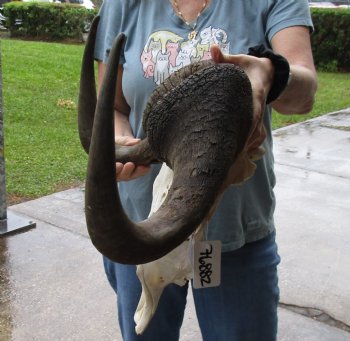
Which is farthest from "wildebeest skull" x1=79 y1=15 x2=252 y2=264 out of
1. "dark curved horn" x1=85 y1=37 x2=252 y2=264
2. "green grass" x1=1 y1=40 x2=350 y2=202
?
"green grass" x1=1 y1=40 x2=350 y2=202

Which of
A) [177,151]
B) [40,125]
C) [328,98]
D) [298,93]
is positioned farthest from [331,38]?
[177,151]

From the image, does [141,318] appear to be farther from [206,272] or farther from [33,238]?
[33,238]

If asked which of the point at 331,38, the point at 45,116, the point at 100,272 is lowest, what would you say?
the point at 331,38

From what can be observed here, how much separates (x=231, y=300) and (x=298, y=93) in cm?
75

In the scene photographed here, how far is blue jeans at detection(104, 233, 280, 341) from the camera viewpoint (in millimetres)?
2123

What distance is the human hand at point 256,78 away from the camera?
1.47m

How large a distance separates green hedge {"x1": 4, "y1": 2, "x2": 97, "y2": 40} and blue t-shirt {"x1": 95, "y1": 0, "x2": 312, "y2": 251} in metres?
17.5

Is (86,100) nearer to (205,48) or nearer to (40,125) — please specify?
(205,48)

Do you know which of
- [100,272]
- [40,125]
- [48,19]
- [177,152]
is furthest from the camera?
[48,19]

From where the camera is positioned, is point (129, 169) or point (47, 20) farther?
point (47, 20)

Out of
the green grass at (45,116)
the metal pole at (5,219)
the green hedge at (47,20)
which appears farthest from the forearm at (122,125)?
the green hedge at (47,20)

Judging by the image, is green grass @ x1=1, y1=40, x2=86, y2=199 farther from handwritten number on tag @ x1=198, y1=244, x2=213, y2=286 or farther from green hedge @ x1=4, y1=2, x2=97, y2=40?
green hedge @ x1=4, y1=2, x2=97, y2=40

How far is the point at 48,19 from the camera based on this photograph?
19.1 m

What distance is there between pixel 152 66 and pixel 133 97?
132 millimetres
